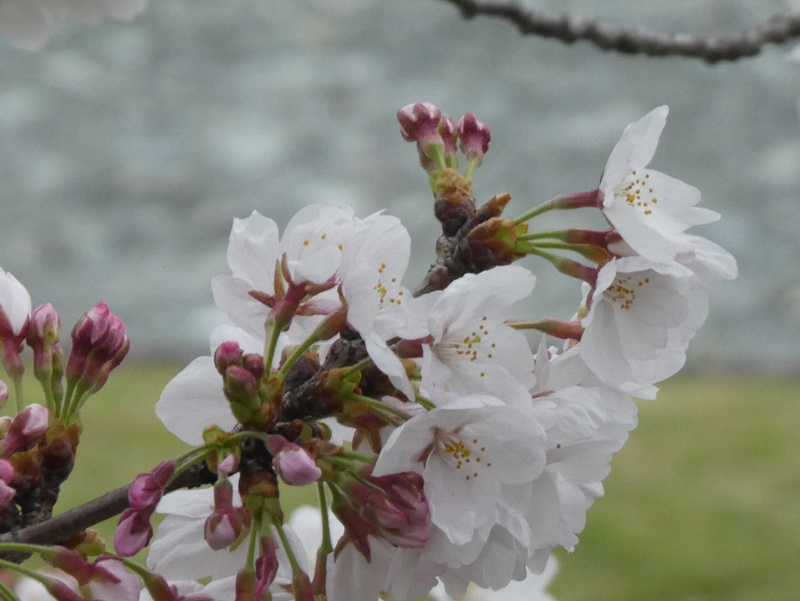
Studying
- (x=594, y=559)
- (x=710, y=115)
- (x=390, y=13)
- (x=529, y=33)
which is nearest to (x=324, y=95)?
(x=390, y=13)

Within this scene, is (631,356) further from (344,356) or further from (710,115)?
(710,115)

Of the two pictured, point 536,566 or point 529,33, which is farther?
point 529,33

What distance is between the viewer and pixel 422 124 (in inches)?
20.4

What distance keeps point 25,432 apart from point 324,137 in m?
3.28

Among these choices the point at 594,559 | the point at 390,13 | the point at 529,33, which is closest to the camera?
the point at 529,33

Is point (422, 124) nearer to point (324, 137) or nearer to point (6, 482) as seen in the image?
point (6, 482)

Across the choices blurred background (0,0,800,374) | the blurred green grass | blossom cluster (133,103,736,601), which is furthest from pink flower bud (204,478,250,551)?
blurred background (0,0,800,374)

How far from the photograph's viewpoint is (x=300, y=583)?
453 mm

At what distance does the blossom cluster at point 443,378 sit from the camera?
0.42 meters

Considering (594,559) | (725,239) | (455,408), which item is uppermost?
(455,408)

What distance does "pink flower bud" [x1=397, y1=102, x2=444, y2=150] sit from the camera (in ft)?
1.69

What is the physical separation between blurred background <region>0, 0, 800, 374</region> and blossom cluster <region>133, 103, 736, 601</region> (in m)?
2.36

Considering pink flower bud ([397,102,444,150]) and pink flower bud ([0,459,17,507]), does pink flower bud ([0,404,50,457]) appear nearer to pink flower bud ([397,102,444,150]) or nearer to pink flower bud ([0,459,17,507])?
pink flower bud ([0,459,17,507])

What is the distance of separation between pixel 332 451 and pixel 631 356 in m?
0.12
